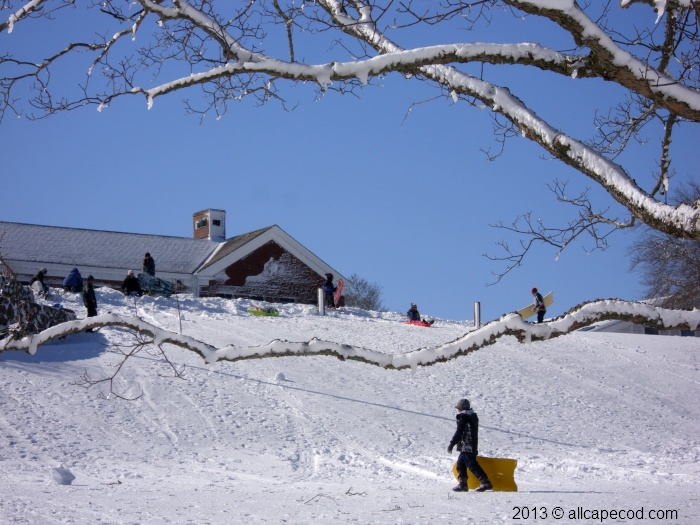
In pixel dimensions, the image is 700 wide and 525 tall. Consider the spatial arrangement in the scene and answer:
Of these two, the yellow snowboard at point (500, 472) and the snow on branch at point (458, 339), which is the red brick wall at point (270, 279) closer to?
the yellow snowboard at point (500, 472)

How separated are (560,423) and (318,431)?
21.4 feet

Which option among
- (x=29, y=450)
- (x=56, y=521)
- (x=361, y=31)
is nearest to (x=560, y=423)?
(x=29, y=450)

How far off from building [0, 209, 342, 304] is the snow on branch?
1249 inches

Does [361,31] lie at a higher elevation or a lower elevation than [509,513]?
higher

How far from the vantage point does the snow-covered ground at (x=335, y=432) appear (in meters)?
9.91

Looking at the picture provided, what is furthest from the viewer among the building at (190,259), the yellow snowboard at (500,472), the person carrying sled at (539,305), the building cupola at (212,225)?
the building cupola at (212,225)

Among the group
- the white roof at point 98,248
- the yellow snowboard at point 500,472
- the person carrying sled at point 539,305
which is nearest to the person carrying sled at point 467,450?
the yellow snowboard at point 500,472

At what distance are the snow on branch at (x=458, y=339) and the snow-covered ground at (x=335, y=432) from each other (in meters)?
4.14

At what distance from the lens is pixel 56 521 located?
28.7 feet

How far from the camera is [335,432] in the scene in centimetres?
1702

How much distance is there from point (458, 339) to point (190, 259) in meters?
35.4

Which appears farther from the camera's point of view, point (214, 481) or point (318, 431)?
point (318, 431)

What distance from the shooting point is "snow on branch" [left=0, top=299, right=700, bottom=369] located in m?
4.36

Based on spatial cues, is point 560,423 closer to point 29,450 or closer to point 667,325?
point 29,450
